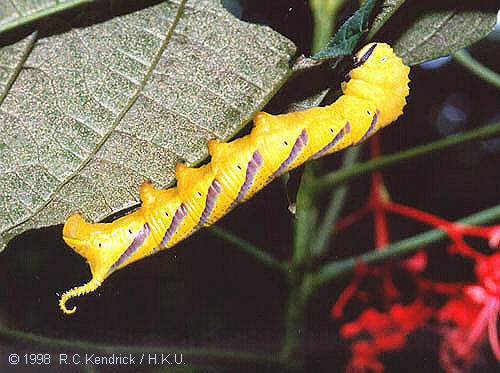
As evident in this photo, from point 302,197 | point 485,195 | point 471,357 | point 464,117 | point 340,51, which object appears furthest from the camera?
point 464,117

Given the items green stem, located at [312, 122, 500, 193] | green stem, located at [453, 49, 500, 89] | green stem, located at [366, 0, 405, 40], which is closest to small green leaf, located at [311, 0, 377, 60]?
green stem, located at [366, 0, 405, 40]

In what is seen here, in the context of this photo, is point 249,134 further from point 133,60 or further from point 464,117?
point 464,117

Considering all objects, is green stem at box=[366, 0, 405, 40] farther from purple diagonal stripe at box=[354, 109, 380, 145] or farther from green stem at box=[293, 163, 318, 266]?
green stem at box=[293, 163, 318, 266]

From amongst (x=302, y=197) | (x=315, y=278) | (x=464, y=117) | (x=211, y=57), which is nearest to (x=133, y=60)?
(x=211, y=57)

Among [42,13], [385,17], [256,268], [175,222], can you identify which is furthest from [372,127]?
[256,268]

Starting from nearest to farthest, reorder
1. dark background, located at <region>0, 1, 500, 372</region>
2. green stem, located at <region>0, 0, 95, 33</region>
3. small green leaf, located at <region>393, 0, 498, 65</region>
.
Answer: green stem, located at <region>0, 0, 95, 33</region>
small green leaf, located at <region>393, 0, 498, 65</region>
dark background, located at <region>0, 1, 500, 372</region>

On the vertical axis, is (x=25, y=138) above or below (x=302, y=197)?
above

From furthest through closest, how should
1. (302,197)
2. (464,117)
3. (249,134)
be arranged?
(464,117), (302,197), (249,134)

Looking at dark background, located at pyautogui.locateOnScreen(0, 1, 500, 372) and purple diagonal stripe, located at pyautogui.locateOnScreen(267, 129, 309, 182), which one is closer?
purple diagonal stripe, located at pyautogui.locateOnScreen(267, 129, 309, 182)

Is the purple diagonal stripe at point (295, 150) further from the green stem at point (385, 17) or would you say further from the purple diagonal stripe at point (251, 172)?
the green stem at point (385, 17)
